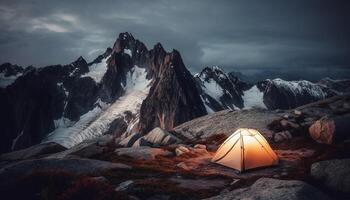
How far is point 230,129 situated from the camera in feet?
136

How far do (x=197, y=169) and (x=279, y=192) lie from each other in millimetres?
11568

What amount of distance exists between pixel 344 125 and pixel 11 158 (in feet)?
114

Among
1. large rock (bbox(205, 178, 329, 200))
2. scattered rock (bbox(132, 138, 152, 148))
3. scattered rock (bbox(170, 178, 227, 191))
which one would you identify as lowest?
scattered rock (bbox(170, 178, 227, 191))

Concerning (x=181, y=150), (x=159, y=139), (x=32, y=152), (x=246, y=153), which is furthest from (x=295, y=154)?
(x=32, y=152)

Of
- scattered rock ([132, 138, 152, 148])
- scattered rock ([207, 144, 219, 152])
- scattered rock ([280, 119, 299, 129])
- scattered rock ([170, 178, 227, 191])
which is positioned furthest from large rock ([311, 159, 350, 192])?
scattered rock ([132, 138, 152, 148])

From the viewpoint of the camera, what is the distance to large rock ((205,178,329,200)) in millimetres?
12070

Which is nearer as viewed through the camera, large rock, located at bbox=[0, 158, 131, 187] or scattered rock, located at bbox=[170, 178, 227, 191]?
large rock, located at bbox=[0, 158, 131, 187]

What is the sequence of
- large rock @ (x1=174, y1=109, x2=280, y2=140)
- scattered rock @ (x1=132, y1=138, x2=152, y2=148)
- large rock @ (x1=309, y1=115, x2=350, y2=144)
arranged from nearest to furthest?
1. large rock @ (x1=309, y1=115, x2=350, y2=144)
2. scattered rock @ (x1=132, y1=138, x2=152, y2=148)
3. large rock @ (x1=174, y1=109, x2=280, y2=140)

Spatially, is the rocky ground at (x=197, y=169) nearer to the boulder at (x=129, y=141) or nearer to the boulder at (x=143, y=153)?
the boulder at (x=143, y=153)

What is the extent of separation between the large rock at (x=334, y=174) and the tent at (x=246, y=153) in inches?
286

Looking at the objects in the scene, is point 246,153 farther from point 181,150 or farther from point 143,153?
point 143,153

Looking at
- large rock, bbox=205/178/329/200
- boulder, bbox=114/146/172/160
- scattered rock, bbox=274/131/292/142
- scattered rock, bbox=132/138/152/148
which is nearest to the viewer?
large rock, bbox=205/178/329/200

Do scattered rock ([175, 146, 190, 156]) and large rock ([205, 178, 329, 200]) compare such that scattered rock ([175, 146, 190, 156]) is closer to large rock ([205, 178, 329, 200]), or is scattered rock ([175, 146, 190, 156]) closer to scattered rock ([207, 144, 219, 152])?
scattered rock ([207, 144, 219, 152])

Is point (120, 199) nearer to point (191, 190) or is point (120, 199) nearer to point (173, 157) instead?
point (191, 190)
